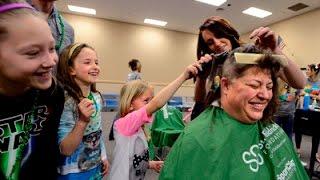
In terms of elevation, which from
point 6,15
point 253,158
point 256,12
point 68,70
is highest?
point 256,12

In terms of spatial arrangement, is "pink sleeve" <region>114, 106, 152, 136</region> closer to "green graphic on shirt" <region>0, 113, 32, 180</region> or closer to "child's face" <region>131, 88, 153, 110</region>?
"child's face" <region>131, 88, 153, 110</region>

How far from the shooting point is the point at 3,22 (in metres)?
0.62

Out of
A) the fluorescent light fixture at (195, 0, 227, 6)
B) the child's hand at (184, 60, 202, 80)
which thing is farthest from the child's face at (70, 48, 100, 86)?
the fluorescent light fixture at (195, 0, 227, 6)

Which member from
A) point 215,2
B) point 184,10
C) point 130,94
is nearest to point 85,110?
point 130,94

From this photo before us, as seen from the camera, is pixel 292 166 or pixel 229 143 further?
pixel 292 166

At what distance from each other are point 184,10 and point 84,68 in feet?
21.9

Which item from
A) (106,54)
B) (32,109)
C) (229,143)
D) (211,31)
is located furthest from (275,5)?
(32,109)

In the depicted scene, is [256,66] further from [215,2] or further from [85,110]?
[215,2]

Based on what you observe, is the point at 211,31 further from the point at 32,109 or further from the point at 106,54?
the point at 106,54

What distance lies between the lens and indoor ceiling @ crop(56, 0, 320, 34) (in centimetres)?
681

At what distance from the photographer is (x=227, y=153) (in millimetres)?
1075

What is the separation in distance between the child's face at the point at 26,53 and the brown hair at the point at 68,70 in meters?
0.56

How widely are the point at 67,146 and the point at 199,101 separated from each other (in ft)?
2.50

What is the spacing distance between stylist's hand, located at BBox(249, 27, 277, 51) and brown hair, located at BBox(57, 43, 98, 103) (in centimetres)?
84
